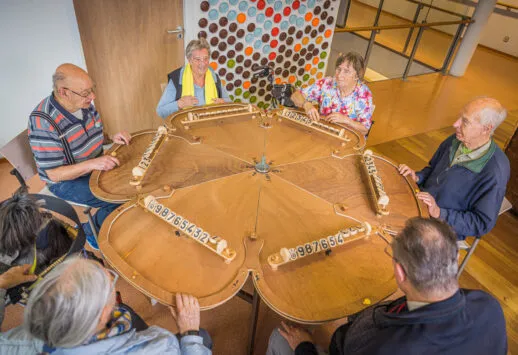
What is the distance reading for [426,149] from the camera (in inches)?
180

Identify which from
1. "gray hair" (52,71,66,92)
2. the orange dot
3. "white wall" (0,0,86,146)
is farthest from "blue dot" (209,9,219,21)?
"gray hair" (52,71,66,92)

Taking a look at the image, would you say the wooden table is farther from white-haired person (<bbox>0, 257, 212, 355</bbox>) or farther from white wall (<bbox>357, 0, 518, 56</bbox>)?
white wall (<bbox>357, 0, 518, 56</bbox>)

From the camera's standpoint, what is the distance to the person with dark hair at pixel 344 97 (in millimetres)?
2709

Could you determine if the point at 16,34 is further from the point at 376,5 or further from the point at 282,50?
the point at 376,5

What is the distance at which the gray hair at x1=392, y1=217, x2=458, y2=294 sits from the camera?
1.23m

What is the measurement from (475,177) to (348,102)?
1199mm

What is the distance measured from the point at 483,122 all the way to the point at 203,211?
71.3 inches

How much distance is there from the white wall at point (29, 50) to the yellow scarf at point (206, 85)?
1387 mm

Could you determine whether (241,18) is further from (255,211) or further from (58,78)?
(255,211)

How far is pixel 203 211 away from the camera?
6.23 ft

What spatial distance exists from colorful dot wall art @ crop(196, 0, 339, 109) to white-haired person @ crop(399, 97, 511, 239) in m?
2.43

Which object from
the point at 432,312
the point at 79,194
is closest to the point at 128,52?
the point at 79,194

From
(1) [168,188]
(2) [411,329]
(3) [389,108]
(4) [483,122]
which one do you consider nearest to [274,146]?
(1) [168,188]

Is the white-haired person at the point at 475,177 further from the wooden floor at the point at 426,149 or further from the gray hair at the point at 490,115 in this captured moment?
the wooden floor at the point at 426,149
